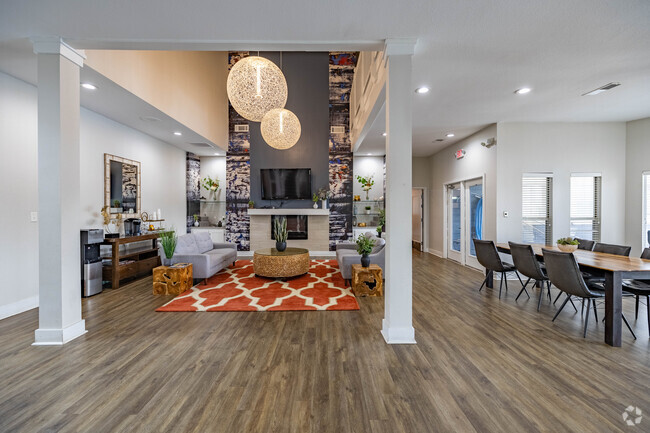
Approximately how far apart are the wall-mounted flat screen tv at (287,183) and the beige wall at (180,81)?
1465 millimetres

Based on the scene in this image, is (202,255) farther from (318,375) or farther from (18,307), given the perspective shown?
(318,375)

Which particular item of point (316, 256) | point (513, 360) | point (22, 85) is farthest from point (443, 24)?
point (316, 256)

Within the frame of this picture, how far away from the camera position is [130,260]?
4918mm

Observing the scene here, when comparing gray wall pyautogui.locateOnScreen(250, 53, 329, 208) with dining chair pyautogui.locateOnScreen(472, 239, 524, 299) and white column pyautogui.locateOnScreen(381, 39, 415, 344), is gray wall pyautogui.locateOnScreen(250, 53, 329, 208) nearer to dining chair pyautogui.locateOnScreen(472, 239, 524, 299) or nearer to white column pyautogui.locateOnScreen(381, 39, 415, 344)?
dining chair pyautogui.locateOnScreen(472, 239, 524, 299)

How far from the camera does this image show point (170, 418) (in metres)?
1.63

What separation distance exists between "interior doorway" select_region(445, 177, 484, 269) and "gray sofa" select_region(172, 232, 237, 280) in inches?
207

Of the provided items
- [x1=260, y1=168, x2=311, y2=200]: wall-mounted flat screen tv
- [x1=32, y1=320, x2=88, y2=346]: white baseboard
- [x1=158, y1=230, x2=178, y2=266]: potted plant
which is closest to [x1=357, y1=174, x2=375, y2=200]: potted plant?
[x1=260, y1=168, x2=311, y2=200]: wall-mounted flat screen tv

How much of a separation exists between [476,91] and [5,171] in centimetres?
608

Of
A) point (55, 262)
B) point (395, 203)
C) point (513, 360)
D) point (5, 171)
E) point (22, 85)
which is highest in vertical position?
point (22, 85)

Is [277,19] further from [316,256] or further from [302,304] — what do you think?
[316,256]

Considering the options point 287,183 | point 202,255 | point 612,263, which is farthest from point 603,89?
point 202,255

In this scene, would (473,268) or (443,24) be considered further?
(473,268)

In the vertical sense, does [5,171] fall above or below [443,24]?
below

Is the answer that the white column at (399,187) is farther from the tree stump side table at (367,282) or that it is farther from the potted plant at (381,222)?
the potted plant at (381,222)
